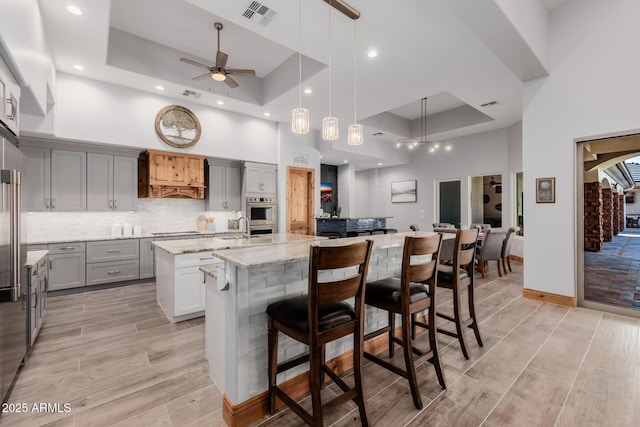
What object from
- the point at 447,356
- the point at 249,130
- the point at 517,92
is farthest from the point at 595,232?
the point at 249,130

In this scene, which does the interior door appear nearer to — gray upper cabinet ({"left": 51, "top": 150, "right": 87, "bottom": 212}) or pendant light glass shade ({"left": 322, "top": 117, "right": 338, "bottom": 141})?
pendant light glass shade ({"left": 322, "top": 117, "right": 338, "bottom": 141})

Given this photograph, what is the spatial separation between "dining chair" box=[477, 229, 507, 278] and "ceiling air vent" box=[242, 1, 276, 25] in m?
4.86

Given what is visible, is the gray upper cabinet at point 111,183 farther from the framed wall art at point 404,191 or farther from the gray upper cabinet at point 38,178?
the framed wall art at point 404,191

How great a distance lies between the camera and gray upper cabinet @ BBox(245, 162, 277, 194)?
19.5 feet

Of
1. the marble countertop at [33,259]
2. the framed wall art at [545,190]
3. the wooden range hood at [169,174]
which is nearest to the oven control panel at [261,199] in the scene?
the wooden range hood at [169,174]

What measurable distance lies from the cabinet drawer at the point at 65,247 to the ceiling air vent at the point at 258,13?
4.11 m

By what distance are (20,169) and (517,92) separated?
21.8 feet

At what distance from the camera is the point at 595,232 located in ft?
21.2

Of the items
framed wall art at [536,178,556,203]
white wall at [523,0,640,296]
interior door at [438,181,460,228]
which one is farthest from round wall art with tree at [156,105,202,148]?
interior door at [438,181,460,228]

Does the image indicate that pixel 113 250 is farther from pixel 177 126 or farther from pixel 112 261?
pixel 177 126

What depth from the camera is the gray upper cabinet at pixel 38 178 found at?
418 centimetres

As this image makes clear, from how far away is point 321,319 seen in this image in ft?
5.07

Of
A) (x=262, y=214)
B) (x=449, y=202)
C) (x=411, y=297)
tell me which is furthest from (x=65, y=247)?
(x=449, y=202)

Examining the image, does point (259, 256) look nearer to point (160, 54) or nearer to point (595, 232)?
point (160, 54)
